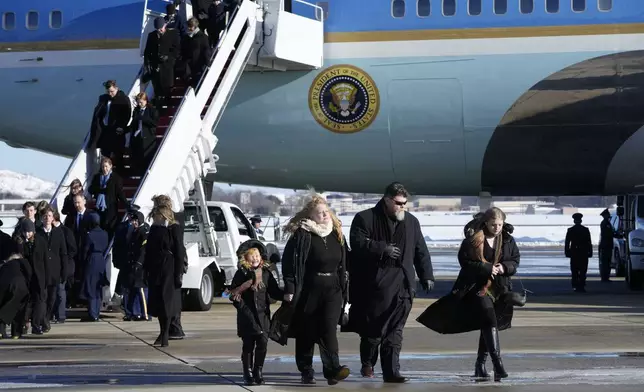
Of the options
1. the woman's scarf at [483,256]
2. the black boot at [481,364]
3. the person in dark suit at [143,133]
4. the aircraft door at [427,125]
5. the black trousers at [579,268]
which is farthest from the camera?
the black trousers at [579,268]

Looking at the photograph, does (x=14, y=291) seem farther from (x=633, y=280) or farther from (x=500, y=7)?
(x=633, y=280)

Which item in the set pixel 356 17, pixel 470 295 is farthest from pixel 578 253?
pixel 470 295

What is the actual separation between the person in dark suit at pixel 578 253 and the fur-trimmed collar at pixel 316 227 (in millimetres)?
14363

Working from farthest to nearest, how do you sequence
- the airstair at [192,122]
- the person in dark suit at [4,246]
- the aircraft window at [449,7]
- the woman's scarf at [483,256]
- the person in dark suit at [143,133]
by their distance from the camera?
1. the aircraft window at [449,7]
2. the airstair at [192,122]
3. the person in dark suit at [143,133]
4. the person in dark suit at [4,246]
5. the woman's scarf at [483,256]

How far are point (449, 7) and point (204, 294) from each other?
631cm

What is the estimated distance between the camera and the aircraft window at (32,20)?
2288cm

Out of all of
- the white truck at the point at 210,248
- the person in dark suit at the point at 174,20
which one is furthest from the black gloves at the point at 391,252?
the person in dark suit at the point at 174,20

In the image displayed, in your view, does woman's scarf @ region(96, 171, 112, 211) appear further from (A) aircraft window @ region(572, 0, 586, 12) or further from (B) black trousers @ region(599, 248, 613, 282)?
(B) black trousers @ region(599, 248, 613, 282)

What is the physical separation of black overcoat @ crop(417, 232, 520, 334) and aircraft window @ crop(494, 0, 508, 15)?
10.2 m

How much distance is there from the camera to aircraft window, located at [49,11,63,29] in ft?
74.6

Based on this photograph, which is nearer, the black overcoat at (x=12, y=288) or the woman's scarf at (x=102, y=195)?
the black overcoat at (x=12, y=288)

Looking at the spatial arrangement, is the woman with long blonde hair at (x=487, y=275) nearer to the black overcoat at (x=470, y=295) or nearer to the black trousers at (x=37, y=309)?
the black overcoat at (x=470, y=295)

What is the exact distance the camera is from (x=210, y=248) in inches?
858

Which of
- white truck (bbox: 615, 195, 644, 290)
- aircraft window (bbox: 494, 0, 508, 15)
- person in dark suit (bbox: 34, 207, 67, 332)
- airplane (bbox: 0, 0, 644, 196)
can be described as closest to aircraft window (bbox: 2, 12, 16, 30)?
airplane (bbox: 0, 0, 644, 196)
